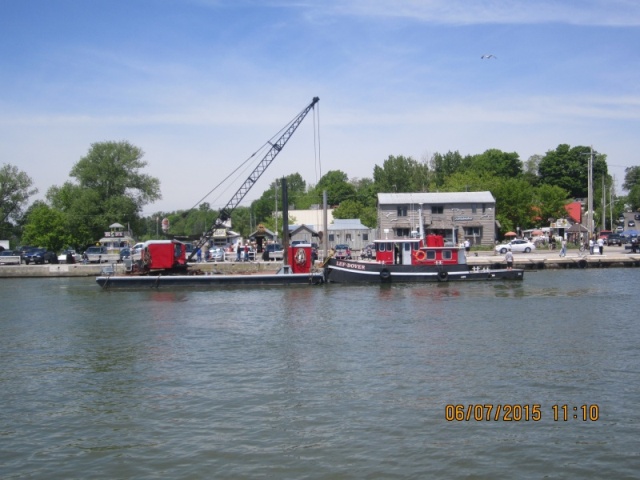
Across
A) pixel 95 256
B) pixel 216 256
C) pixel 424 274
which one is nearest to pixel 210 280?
pixel 424 274

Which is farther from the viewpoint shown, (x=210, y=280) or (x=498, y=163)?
(x=498, y=163)

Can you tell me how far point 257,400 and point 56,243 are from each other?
5621 centimetres

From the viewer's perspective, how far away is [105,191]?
68.2 m

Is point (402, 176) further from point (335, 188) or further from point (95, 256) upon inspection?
point (95, 256)

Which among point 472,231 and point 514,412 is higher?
point 472,231

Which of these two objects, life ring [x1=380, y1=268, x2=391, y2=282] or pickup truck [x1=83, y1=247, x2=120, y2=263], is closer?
life ring [x1=380, y1=268, x2=391, y2=282]

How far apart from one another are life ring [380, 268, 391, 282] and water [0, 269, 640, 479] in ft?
29.0

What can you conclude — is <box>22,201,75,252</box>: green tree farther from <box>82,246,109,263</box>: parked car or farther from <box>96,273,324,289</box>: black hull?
<box>96,273,324,289</box>: black hull

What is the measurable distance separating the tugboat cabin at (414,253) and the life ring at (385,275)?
101cm

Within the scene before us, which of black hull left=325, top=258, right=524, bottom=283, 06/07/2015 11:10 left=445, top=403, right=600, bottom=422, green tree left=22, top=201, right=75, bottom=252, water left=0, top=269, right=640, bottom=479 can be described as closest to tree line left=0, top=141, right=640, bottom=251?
green tree left=22, top=201, right=75, bottom=252

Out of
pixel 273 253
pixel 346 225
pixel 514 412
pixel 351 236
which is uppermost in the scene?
pixel 346 225

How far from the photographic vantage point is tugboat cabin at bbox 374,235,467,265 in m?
36.2

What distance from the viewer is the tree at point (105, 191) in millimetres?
65125

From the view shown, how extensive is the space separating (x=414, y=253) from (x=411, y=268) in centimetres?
103
